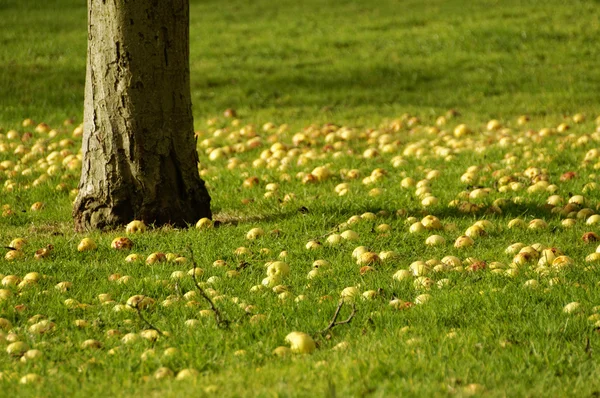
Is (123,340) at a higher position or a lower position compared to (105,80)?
lower

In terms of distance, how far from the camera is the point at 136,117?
6887mm

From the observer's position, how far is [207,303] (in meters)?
5.04

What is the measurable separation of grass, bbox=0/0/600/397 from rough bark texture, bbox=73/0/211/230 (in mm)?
346

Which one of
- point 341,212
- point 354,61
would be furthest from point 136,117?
point 354,61

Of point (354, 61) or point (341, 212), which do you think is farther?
point (354, 61)

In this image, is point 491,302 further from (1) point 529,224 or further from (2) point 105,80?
(2) point 105,80

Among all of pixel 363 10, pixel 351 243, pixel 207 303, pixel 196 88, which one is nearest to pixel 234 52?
pixel 196 88

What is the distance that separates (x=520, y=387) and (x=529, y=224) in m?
3.11

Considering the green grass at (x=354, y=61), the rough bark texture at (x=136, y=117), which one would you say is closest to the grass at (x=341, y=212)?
the green grass at (x=354, y=61)

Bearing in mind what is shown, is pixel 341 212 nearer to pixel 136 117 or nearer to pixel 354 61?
pixel 136 117

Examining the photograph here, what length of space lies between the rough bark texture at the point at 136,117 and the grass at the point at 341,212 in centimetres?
35

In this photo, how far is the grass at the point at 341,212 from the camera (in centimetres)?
410

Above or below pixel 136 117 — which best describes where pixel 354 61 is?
below

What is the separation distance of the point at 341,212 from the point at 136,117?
1.78 m
